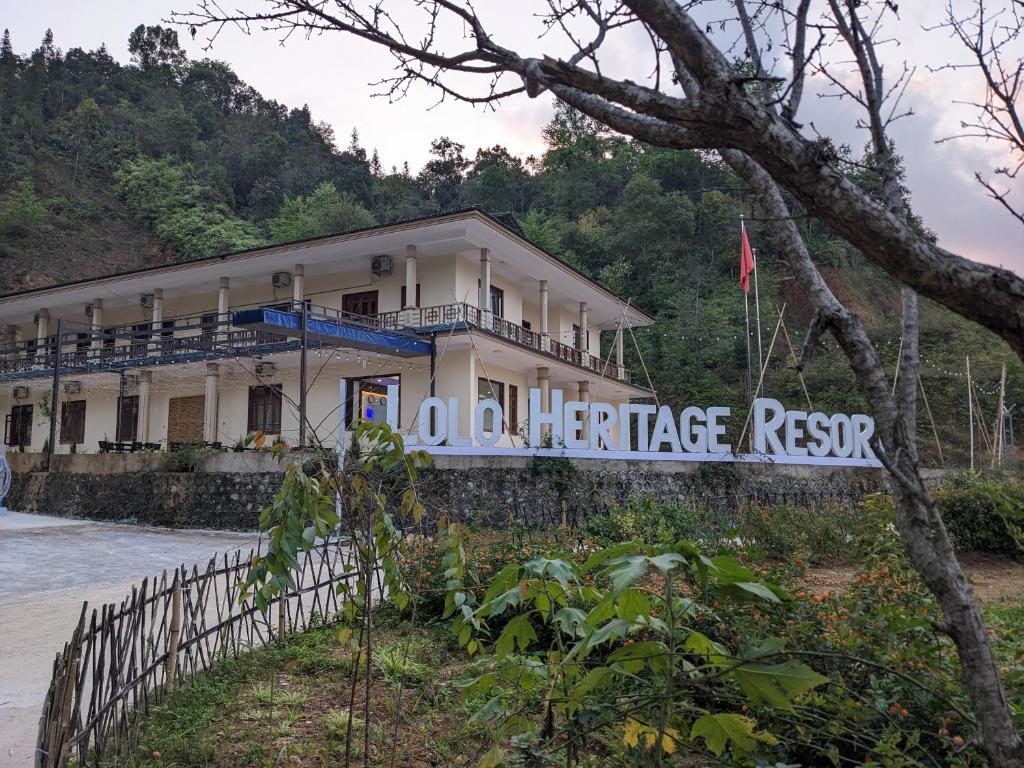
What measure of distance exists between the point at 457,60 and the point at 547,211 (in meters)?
46.0

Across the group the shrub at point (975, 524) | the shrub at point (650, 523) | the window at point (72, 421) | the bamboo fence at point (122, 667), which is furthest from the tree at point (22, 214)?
the shrub at point (975, 524)

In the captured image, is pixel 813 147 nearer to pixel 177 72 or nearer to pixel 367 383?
pixel 367 383

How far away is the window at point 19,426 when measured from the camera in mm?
27062

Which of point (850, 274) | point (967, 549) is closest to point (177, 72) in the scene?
point (850, 274)

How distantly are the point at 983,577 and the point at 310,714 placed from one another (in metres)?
8.28

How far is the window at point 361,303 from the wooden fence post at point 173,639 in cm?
1707

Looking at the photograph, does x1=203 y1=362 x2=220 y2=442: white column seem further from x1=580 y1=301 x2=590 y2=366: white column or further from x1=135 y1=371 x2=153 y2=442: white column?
x1=580 y1=301 x2=590 y2=366: white column

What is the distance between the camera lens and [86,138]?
2099 inches

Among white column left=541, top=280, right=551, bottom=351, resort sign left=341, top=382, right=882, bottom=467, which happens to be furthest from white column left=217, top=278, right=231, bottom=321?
white column left=541, top=280, right=551, bottom=351

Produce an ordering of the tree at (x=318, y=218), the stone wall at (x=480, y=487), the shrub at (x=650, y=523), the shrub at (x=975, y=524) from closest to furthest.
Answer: the shrub at (x=650, y=523) → the shrub at (x=975, y=524) → the stone wall at (x=480, y=487) → the tree at (x=318, y=218)

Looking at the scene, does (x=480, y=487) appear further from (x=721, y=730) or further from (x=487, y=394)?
(x=721, y=730)

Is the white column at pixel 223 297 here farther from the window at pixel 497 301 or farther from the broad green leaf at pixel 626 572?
the broad green leaf at pixel 626 572

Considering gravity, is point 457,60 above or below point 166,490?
above

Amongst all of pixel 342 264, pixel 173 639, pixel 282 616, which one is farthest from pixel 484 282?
pixel 173 639
